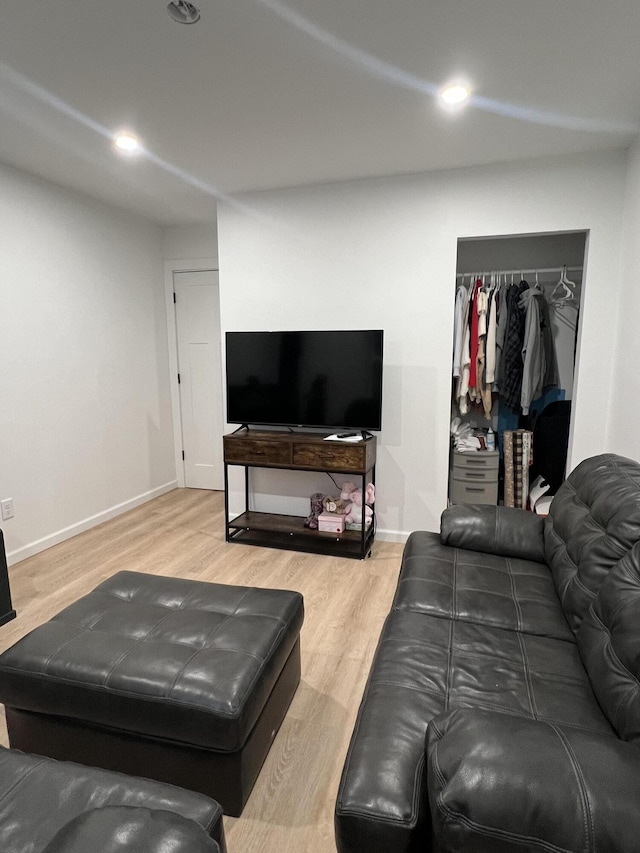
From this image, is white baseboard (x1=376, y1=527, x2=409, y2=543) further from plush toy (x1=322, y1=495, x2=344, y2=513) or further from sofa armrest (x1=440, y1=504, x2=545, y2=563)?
sofa armrest (x1=440, y1=504, x2=545, y2=563)

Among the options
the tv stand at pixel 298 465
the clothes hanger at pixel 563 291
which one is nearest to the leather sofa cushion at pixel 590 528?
the tv stand at pixel 298 465

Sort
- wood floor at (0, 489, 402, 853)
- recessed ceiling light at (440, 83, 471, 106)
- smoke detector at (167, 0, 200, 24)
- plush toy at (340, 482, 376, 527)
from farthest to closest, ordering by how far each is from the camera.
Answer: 1. plush toy at (340, 482, 376, 527)
2. recessed ceiling light at (440, 83, 471, 106)
3. smoke detector at (167, 0, 200, 24)
4. wood floor at (0, 489, 402, 853)

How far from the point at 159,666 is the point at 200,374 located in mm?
3573

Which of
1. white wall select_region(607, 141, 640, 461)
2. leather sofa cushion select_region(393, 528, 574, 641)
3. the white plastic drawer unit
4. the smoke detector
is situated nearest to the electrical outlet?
leather sofa cushion select_region(393, 528, 574, 641)

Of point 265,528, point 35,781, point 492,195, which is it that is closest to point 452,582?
point 35,781

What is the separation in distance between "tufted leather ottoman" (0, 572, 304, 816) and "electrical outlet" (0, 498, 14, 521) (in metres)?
1.76

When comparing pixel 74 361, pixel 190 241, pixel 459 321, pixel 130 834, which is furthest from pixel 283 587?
pixel 190 241

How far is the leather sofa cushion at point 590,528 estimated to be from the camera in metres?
1.56

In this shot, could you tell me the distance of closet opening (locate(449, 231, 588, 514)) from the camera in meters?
3.46

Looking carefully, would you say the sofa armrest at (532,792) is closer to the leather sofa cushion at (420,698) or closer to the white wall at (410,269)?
the leather sofa cushion at (420,698)

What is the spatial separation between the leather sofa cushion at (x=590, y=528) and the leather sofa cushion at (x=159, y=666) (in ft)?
3.26

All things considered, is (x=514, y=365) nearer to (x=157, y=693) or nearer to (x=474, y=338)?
(x=474, y=338)

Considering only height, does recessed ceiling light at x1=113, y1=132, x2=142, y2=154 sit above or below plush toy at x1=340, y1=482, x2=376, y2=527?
above

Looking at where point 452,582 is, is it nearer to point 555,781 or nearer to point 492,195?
point 555,781
